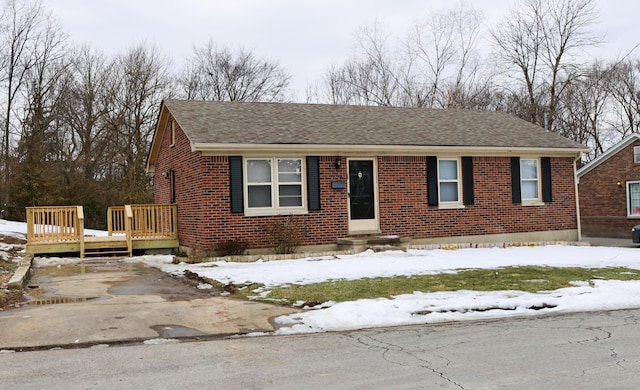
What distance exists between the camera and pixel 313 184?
53.3 ft

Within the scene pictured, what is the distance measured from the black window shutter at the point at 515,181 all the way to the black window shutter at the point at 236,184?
8525 millimetres

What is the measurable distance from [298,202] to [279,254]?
64.3 inches

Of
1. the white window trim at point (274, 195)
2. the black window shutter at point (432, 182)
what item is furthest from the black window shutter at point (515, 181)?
the white window trim at point (274, 195)

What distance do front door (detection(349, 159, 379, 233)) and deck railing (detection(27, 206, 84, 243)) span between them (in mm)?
7351

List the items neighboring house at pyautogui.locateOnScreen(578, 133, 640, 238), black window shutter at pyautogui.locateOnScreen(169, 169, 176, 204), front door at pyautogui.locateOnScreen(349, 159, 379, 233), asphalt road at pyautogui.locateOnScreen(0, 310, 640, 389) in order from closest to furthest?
asphalt road at pyautogui.locateOnScreen(0, 310, 640, 389)
front door at pyautogui.locateOnScreen(349, 159, 379, 233)
black window shutter at pyautogui.locateOnScreen(169, 169, 176, 204)
neighboring house at pyautogui.locateOnScreen(578, 133, 640, 238)

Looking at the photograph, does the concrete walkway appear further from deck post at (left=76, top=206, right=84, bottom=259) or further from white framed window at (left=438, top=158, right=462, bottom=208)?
deck post at (left=76, top=206, right=84, bottom=259)

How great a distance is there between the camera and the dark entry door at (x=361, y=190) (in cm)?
1691

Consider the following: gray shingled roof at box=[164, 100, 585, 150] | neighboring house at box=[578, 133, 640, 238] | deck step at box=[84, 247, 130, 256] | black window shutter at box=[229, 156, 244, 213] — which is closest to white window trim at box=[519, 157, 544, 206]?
gray shingled roof at box=[164, 100, 585, 150]

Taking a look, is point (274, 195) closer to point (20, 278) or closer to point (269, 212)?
point (269, 212)

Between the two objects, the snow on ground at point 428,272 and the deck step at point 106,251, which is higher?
the deck step at point 106,251

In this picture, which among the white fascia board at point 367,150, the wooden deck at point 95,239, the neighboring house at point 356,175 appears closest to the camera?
the white fascia board at point 367,150

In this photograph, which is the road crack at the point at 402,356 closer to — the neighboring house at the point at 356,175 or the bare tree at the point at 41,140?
the neighboring house at the point at 356,175

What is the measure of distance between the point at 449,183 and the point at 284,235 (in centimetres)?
549

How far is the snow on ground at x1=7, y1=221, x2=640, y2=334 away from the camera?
806 cm
